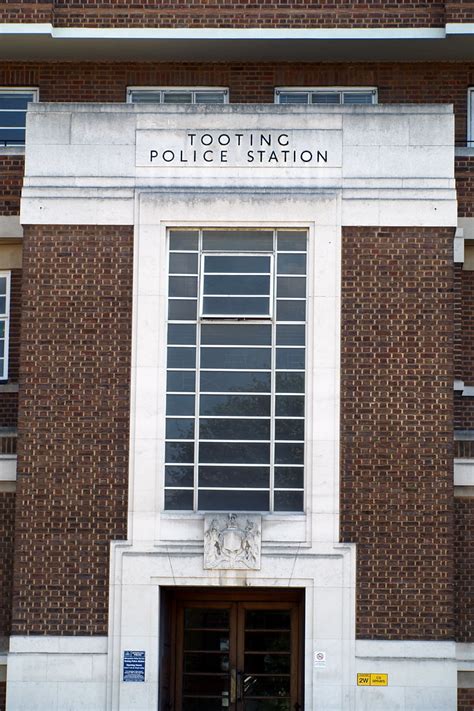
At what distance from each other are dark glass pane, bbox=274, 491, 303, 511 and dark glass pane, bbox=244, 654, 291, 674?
2.12 m

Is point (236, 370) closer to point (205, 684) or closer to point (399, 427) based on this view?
point (399, 427)

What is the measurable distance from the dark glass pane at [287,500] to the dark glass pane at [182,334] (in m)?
2.46

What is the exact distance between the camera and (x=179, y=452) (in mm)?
20109

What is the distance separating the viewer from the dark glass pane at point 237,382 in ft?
66.3

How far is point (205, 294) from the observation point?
66.9 ft

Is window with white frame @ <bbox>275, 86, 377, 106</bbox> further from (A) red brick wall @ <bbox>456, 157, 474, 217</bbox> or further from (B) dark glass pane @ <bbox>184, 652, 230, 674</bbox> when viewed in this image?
(B) dark glass pane @ <bbox>184, 652, 230, 674</bbox>

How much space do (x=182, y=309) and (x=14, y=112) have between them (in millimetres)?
6279

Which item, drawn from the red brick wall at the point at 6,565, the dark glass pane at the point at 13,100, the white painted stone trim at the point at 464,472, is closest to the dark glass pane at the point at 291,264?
the white painted stone trim at the point at 464,472

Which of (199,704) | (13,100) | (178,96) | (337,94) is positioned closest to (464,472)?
(199,704)

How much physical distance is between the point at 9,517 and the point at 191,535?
2964 mm

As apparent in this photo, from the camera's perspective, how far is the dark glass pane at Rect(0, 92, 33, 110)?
24719 mm

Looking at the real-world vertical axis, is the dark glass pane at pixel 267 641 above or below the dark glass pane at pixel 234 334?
below

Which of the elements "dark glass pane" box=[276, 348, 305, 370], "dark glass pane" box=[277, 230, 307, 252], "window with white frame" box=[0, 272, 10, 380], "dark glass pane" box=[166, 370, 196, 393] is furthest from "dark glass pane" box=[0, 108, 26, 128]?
"dark glass pane" box=[276, 348, 305, 370]

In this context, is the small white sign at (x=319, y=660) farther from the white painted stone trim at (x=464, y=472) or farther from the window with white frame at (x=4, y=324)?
the window with white frame at (x=4, y=324)
